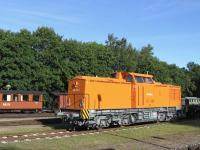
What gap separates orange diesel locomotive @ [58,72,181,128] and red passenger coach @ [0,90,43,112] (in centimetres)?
1935

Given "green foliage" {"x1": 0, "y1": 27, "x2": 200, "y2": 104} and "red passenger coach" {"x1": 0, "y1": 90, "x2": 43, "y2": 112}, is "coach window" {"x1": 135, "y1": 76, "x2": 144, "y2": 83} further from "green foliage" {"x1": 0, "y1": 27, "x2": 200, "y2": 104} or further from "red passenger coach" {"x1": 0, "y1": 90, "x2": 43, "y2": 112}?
"green foliage" {"x1": 0, "y1": 27, "x2": 200, "y2": 104}

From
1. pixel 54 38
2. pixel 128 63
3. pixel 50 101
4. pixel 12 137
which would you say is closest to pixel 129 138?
pixel 12 137

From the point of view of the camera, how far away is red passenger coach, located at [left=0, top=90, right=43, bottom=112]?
44.6 m

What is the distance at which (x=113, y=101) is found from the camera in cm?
2570

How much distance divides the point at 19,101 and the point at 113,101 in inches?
888

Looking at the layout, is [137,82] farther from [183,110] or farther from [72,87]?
[183,110]

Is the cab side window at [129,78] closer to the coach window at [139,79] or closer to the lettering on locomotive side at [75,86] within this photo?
the coach window at [139,79]

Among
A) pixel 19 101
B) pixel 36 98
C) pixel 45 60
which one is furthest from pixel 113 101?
pixel 45 60

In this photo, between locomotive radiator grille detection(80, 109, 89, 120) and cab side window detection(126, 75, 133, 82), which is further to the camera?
cab side window detection(126, 75, 133, 82)

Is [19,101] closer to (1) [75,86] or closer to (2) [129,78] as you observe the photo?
(2) [129,78]

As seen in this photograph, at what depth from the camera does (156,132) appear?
22.9m

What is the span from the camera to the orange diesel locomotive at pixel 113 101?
2392 cm

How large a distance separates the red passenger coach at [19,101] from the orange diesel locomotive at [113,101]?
63.5 feet

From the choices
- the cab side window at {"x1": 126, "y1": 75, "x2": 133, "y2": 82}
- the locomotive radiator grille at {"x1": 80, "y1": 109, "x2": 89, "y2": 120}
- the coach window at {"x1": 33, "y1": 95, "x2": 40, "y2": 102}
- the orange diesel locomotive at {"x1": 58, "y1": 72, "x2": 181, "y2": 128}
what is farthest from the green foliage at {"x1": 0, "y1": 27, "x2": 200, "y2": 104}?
the locomotive radiator grille at {"x1": 80, "y1": 109, "x2": 89, "y2": 120}
